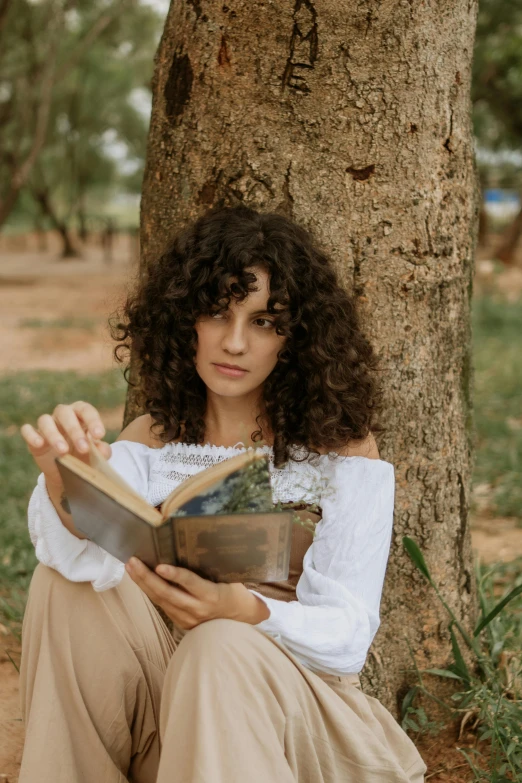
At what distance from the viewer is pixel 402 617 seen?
8.41ft

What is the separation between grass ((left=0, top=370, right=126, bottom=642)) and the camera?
140 inches

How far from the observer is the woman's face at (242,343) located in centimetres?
208

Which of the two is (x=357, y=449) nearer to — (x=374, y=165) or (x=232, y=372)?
(x=232, y=372)

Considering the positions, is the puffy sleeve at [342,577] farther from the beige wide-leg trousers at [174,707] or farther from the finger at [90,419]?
the finger at [90,419]

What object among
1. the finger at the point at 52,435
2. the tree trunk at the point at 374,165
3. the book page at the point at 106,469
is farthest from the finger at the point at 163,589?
the tree trunk at the point at 374,165

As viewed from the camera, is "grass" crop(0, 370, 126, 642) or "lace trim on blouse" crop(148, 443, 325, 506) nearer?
"lace trim on blouse" crop(148, 443, 325, 506)

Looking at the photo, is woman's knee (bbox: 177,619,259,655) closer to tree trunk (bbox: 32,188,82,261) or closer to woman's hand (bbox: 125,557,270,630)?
Result: woman's hand (bbox: 125,557,270,630)

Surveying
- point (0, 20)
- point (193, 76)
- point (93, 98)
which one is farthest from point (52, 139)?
point (193, 76)

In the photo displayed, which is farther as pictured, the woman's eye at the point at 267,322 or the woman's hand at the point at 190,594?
the woman's eye at the point at 267,322

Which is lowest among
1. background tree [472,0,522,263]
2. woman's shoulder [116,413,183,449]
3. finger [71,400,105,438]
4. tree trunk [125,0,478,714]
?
woman's shoulder [116,413,183,449]

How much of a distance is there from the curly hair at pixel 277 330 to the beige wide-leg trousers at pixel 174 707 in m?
0.53

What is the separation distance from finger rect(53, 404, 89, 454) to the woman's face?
40 cm

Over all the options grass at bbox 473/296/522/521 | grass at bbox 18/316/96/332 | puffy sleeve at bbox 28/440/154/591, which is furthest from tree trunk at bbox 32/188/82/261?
puffy sleeve at bbox 28/440/154/591

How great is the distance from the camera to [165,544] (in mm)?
1608
